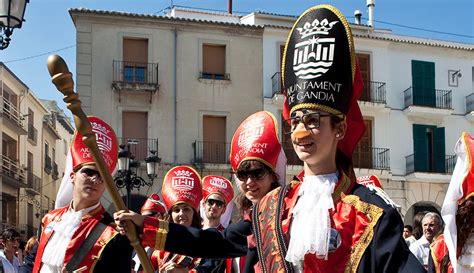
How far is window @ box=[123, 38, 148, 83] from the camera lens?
24.4 metres

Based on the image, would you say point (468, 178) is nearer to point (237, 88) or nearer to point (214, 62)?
point (237, 88)

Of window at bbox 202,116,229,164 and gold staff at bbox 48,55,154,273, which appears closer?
gold staff at bbox 48,55,154,273

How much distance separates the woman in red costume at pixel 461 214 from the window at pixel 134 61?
2027 cm

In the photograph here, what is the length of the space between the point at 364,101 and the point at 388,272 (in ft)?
75.4

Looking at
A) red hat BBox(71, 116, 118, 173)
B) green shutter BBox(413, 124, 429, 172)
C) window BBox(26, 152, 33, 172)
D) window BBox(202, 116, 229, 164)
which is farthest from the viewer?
window BBox(26, 152, 33, 172)

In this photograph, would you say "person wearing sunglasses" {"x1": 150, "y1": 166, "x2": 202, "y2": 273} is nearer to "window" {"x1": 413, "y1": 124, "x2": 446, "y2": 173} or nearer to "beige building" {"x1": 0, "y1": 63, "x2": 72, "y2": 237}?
"window" {"x1": 413, "y1": 124, "x2": 446, "y2": 173}

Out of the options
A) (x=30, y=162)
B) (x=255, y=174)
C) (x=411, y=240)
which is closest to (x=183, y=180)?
(x=255, y=174)

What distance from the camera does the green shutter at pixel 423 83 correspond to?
88.5ft

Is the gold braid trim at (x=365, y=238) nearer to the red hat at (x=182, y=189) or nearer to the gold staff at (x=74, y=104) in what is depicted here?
the gold staff at (x=74, y=104)

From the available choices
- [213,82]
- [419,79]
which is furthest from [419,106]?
[213,82]

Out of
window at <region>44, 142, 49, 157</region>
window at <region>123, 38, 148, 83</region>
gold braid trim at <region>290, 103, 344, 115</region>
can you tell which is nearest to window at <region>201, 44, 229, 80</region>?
window at <region>123, 38, 148, 83</region>

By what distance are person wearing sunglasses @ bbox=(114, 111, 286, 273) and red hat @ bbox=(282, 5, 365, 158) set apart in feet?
2.44

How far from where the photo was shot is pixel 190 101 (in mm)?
24594

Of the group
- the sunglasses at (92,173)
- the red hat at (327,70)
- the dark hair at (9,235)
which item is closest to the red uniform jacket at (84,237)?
the sunglasses at (92,173)
